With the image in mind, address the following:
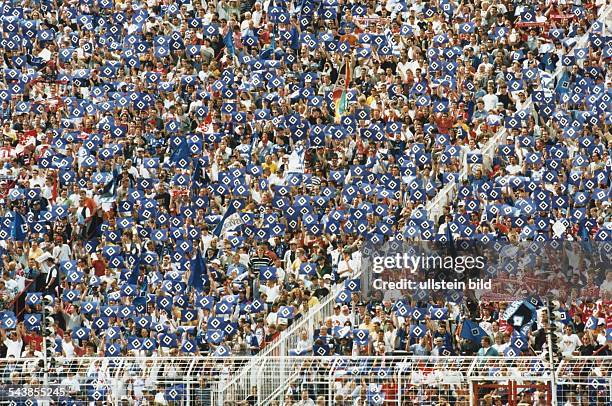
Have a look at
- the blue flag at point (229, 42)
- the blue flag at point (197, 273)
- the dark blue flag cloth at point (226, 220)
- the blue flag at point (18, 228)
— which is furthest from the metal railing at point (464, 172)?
the blue flag at point (18, 228)

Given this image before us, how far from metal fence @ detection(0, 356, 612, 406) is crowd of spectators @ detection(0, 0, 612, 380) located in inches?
98.9

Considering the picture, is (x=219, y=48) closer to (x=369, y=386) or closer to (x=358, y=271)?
(x=358, y=271)

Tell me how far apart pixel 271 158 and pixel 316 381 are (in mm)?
9307

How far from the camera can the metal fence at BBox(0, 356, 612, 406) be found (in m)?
28.4

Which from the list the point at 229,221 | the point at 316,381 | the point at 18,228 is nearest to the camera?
the point at 316,381

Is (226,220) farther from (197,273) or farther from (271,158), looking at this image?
(271,158)

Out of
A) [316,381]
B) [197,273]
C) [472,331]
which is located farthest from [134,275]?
[316,381]

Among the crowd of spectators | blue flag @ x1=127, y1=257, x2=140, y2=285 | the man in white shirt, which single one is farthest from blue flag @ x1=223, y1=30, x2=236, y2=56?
the man in white shirt

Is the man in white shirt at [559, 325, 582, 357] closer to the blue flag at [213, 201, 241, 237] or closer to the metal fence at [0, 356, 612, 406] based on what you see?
the metal fence at [0, 356, 612, 406]

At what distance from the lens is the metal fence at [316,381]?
28359mm

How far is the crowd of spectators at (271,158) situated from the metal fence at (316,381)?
2.51m

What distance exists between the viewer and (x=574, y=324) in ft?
106

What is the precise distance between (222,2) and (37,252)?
798cm

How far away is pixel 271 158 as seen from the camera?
38.2m
